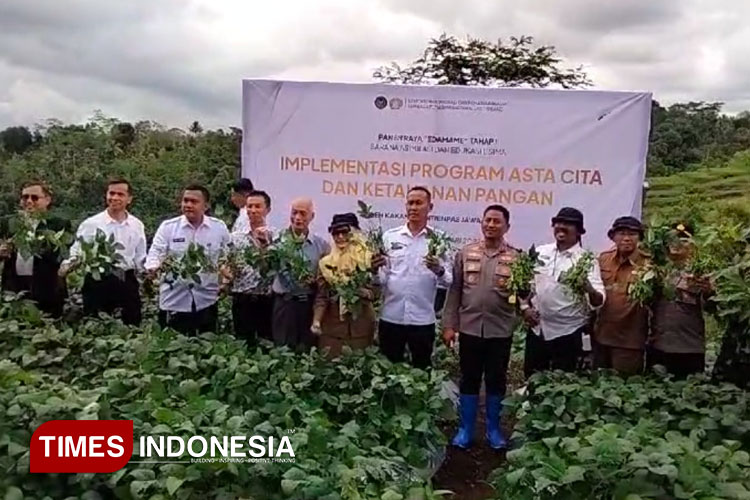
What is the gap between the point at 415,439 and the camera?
3.35m

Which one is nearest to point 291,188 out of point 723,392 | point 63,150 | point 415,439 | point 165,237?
point 165,237

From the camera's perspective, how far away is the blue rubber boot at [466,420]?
4.72 meters

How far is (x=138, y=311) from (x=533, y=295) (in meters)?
2.40

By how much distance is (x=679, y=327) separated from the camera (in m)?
4.21

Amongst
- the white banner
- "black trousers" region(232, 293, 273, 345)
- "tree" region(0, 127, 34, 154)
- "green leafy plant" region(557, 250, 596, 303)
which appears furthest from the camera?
"tree" region(0, 127, 34, 154)

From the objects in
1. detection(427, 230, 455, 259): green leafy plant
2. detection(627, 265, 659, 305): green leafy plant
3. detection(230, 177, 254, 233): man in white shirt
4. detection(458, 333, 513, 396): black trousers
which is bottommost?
detection(458, 333, 513, 396): black trousers

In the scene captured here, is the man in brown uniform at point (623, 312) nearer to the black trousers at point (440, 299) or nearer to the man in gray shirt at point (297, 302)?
the black trousers at point (440, 299)

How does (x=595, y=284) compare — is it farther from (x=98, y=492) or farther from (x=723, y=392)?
(x=98, y=492)

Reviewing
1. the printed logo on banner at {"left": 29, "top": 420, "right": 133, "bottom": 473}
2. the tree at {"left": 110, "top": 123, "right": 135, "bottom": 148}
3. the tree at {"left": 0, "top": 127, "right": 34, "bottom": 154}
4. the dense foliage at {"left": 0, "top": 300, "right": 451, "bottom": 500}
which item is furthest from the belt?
the tree at {"left": 0, "top": 127, "right": 34, "bottom": 154}

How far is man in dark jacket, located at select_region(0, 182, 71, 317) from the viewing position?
478 centimetres

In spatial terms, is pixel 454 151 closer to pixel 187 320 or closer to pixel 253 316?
pixel 253 316

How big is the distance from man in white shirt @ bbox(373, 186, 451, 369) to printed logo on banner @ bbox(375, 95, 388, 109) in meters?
1.38

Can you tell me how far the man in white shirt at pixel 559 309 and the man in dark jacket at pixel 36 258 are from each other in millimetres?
2680

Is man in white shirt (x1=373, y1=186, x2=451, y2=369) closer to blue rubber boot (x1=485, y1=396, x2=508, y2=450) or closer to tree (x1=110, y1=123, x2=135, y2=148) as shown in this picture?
blue rubber boot (x1=485, y1=396, x2=508, y2=450)
